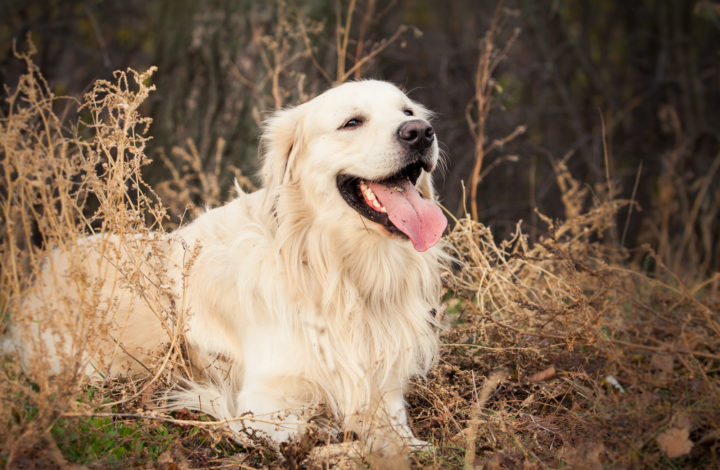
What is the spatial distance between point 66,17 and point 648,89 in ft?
24.7

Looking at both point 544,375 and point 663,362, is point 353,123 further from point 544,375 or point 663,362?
point 663,362

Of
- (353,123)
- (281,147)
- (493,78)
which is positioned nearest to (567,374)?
(353,123)

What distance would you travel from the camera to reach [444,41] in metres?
10.3

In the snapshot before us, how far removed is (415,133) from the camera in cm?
266

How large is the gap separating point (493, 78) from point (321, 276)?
3.62m

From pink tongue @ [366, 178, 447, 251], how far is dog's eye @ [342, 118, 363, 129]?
26 centimetres

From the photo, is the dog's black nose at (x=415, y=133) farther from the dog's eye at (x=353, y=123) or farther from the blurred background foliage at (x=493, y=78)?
the blurred background foliage at (x=493, y=78)

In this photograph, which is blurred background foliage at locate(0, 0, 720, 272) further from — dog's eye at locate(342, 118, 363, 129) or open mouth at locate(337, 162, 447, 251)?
open mouth at locate(337, 162, 447, 251)

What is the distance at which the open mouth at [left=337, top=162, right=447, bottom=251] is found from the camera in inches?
105

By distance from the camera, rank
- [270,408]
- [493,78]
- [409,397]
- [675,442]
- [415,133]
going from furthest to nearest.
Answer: [493,78], [409,397], [415,133], [270,408], [675,442]

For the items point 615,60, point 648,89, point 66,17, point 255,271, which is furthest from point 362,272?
point 615,60

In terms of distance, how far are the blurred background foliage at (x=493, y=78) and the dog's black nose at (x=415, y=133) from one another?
178 centimetres

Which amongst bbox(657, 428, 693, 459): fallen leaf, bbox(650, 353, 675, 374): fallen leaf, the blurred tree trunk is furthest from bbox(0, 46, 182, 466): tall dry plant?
the blurred tree trunk

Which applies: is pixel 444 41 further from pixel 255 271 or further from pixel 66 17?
pixel 255 271
